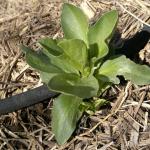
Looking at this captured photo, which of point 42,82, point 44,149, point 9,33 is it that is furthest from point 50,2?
point 44,149

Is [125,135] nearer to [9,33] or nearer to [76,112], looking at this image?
[76,112]

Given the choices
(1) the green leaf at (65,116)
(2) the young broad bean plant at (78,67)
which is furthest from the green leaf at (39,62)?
(1) the green leaf at (65,116)

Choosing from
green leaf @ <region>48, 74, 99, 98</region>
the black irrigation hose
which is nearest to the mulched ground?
the black irrigation hose

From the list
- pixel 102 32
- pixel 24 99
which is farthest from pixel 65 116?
pixel 102 32

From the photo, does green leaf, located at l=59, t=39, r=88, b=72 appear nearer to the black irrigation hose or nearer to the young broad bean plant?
the young broad bean plant

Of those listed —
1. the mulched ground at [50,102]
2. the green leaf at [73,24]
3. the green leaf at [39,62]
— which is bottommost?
the mulched ground at [50,102]

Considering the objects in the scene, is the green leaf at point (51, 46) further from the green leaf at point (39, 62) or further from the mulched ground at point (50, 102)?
the mulched ground at point (50, 102)

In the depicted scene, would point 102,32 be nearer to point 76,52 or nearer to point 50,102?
point 76,52
